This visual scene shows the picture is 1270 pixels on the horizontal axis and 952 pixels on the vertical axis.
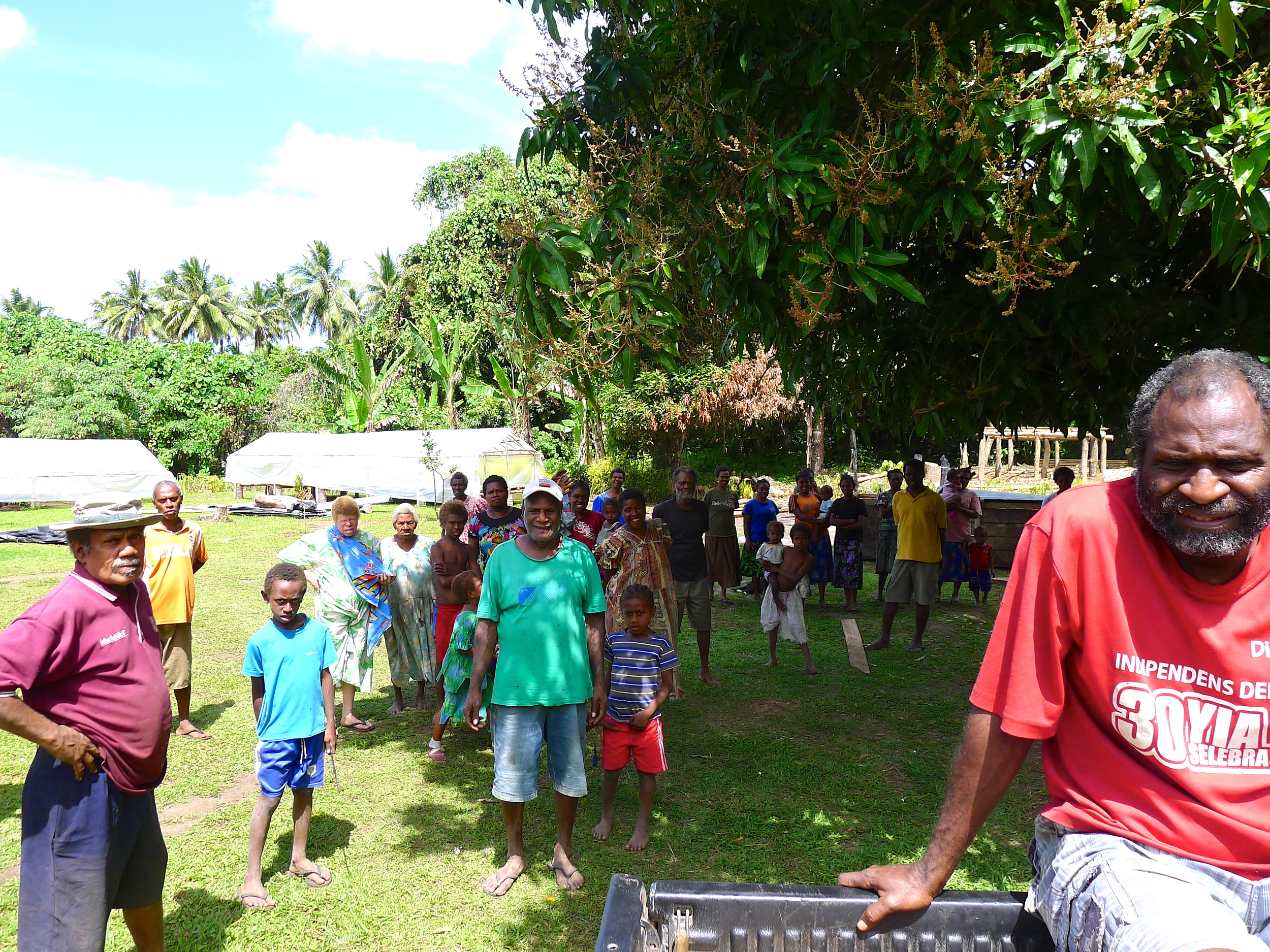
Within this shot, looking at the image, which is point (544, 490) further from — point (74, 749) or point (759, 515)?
point (759, 515)

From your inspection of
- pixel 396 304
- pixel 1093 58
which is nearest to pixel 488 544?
pixel 1093 58

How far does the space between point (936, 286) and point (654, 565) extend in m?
2.86

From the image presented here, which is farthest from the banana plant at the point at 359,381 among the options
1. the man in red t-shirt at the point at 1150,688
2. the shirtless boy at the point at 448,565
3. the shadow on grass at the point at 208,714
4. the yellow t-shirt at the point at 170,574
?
the man in red t-shirt at the point at 1150,688

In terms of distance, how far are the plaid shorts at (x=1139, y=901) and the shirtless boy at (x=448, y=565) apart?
495cm

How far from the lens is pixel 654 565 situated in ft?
22.0

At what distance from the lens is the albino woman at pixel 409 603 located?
22.1 ft

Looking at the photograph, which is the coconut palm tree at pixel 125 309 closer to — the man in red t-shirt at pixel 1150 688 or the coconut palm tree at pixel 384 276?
the coconut palm tree at pixel 384 276

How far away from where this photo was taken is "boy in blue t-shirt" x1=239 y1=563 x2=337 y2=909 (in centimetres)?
408

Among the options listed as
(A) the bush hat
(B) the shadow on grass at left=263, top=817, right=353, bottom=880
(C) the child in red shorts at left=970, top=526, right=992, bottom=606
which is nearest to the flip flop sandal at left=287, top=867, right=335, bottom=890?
(B) the shadow on grass at left=263, top=817, right=353, bottom=880

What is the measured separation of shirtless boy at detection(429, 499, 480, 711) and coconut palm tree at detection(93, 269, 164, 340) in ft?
189

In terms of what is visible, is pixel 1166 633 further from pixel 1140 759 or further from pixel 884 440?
pixel 884 440

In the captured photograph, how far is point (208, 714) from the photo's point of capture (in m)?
7.00

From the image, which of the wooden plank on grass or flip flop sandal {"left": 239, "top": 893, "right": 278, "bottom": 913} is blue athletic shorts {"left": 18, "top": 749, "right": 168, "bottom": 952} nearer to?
flip flop sandal {"left": 239, "top": 893, "right": 278, "bottom": 913}

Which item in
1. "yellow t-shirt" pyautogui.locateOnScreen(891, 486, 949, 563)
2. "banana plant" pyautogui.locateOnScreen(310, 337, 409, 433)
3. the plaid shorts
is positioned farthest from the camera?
"banana plant" pyautogui.locateOnScreen(310, 337, 409, 433)
